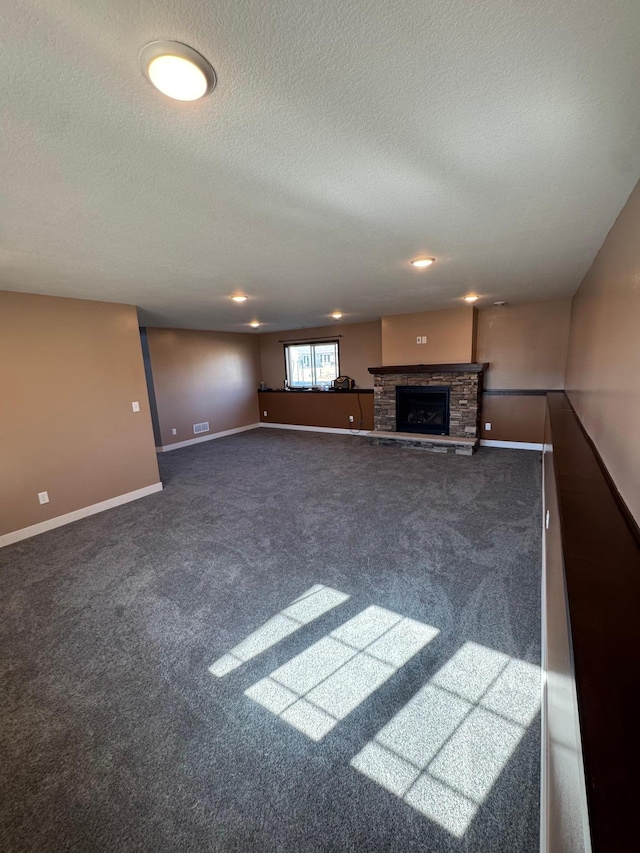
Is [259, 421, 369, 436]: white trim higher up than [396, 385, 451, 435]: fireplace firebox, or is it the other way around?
[396, 385, 451, 435]: fireplace firebox

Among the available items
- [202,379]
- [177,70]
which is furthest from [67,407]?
[177,70]

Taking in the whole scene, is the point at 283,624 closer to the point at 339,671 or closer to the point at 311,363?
the point at 339,671

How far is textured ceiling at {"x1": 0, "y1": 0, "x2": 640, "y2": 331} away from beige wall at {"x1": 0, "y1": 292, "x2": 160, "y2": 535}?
1.06 m

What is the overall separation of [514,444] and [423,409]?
1.59 metres

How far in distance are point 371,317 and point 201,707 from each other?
5886 mm

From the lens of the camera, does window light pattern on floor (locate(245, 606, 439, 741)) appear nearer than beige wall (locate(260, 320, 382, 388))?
Yes

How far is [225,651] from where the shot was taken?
1.88 meters

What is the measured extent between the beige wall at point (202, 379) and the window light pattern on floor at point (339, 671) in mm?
5480

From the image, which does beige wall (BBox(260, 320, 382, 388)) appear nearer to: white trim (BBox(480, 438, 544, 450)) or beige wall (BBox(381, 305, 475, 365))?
beige wall (BBox(381, 305, 475, 365))

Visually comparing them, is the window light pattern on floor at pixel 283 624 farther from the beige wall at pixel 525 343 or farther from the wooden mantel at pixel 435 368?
the beige wall at pixel 525 343

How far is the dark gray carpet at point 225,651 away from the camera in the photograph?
3.84 ft

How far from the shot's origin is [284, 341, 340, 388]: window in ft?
24.2

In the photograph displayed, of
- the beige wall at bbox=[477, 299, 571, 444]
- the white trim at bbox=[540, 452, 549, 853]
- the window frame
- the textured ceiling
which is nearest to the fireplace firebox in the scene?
the beige wall at bbox=[477, 299, 571, 444]

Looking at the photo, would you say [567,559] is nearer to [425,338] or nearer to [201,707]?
[201,707]
